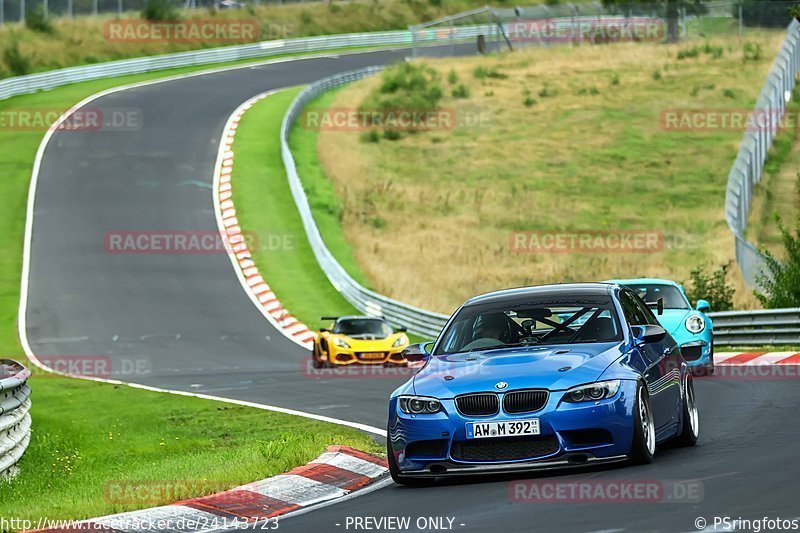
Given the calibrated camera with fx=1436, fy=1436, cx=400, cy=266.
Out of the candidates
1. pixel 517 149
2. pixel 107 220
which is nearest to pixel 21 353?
pixel 107 220

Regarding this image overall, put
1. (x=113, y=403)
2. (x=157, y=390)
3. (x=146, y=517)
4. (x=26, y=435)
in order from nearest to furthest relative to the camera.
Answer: (x=146, y=517) → (x=26, y=435) → (x=113, y=403) → (x=157, y=390)

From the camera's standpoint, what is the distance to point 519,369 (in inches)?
417

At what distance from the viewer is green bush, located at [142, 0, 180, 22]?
77750 millimetres

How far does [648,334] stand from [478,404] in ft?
5.82

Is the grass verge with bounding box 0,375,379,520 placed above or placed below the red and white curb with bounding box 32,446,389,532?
below

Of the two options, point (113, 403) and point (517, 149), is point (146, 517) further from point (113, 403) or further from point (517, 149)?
point (517, 149)

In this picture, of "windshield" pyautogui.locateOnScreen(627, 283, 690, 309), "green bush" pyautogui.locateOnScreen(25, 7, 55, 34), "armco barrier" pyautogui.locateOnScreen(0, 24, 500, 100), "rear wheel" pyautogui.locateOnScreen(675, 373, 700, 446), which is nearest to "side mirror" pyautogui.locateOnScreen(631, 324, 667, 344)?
"rear wheel" pyautogui.locateOnScreen(675, 373, 700, 446)

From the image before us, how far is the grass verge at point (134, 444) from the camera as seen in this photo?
11.4 meters

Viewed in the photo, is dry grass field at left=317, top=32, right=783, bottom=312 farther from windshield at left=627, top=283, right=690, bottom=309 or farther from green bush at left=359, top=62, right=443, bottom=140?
windshield at left=627, top=283, right=690, bottom=309

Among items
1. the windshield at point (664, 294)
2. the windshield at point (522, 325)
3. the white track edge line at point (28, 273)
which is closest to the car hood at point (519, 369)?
the windshield at point (522, 325)

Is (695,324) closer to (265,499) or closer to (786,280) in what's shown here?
(786,280)

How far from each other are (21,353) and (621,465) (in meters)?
24.1

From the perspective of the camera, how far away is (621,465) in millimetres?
10719

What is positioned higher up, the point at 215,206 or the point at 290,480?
the point at 290,480
